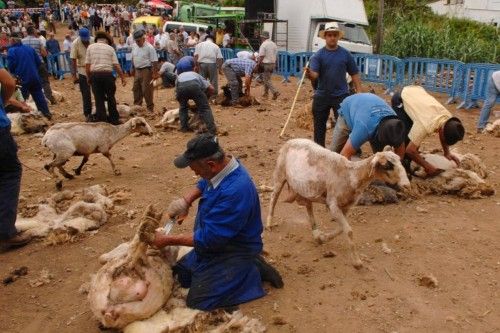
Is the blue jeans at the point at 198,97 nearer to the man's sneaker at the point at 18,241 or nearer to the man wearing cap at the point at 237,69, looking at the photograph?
the man wearing cap at the point at 237,69

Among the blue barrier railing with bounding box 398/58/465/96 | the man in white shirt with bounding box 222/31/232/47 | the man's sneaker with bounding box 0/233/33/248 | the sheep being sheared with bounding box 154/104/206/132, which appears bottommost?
the man's sneaker with bounding box 0/233/33/248

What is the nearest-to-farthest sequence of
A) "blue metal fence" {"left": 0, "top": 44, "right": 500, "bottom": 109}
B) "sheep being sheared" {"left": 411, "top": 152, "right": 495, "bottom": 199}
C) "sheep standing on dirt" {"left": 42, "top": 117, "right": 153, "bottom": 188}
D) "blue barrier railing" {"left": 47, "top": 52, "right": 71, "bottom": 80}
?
"sheep being sheared" {"left": 411, "top": 152, "right": 495, "bottom": 199} → "sheep standing on dirt" {"left": 42, "top": 117, "right": 153, "bottom": 188} → "blue metal fence" {"left": 0, "top": 44, "right": 500, "bottom": 109} → "blue barrier railing" {"left": 47, "top": 52, "right": 71, "bottom": 80}

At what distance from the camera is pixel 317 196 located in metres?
4.83

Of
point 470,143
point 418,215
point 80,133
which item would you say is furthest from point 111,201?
point 470,143

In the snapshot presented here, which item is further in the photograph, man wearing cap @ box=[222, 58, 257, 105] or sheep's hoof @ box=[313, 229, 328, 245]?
man wearing cap @ box=[222, 58, 257, 105]

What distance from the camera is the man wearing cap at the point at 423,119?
5.54 m

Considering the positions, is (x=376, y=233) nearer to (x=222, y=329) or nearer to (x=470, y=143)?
(x=222, y=329)

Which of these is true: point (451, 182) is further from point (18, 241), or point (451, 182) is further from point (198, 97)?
point (18, 241)

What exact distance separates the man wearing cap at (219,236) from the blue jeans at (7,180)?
6.90ft

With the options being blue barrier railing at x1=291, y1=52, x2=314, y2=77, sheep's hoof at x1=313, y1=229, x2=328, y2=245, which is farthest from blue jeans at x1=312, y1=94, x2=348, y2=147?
blue barrier railing at x1=291, y1=52, x2=314, y2=77

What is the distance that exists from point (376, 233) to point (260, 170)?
2.85 meters

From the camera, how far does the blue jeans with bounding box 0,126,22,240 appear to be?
193 inches

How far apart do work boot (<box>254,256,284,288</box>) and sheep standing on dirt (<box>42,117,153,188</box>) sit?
410 cm

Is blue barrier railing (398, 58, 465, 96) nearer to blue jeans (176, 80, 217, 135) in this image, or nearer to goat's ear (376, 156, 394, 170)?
blue jeans (176, 80, 217, 135)
